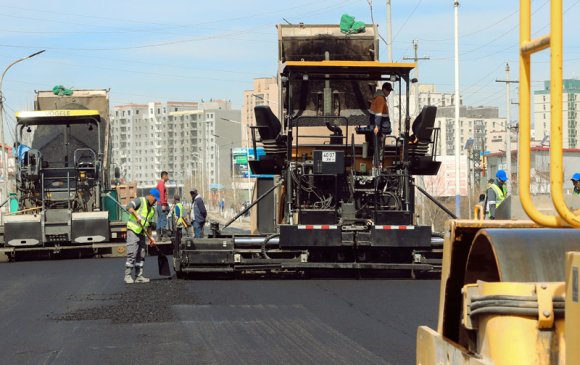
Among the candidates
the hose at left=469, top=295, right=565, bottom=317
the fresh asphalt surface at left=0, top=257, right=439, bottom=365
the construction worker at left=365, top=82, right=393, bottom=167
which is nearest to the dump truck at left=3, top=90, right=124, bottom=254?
the fresh asphalt surface at left=0, top=257, right=439, bottom=365

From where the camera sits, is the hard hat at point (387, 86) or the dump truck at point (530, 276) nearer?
the dump truck at point (530, 276)

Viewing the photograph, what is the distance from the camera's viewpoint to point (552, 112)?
287cm

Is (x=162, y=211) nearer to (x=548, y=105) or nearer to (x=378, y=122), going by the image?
(x=378, y=122)

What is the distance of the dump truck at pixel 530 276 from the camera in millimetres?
2832

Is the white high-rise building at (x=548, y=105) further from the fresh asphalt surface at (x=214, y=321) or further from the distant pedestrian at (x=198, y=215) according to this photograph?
the distant pedestrian at (x=198, y=215)

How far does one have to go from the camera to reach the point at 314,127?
49.6 ft

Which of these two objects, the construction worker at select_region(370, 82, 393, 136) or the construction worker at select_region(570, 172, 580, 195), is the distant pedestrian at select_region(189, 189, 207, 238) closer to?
the construction worker at select_region(370, 82, 393, 136)

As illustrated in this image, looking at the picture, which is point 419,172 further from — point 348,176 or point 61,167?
point 61,167

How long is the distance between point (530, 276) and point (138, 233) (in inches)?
488

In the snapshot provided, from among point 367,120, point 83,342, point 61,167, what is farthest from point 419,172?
point 61,167

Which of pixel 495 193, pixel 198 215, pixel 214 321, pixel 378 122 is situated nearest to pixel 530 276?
pixel 214 321

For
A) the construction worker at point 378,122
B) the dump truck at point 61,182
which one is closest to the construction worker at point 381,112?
the construction worker at point 378,122

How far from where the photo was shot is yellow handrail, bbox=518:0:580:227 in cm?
282

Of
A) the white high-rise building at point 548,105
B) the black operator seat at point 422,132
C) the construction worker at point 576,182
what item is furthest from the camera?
the black operator seat at point 422,132
